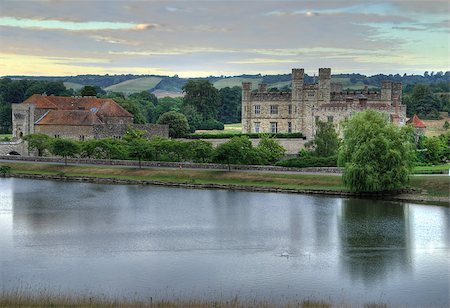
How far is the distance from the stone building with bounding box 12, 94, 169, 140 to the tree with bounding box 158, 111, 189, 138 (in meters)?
2.52

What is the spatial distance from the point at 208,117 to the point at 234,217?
57125 mm

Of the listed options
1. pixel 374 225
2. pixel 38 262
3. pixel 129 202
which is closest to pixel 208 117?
pixel 129 202

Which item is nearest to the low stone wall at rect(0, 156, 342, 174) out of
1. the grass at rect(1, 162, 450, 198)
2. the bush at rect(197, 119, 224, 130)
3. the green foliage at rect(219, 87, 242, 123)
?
the grass at rect(1, 162, 450, 198)

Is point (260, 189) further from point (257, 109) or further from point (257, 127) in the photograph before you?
point (257, 109)

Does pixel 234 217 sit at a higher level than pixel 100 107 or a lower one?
lower

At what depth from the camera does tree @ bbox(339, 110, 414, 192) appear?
134 ft

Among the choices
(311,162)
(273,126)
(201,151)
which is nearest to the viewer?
(311,162)

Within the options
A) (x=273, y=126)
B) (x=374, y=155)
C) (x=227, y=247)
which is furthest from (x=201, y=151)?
(x=227, y=247)

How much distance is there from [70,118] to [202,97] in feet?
100

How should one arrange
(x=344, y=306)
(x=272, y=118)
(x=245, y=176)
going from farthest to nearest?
(x=272, y=118) < (x=245, y=176) < (x=344, y=306)

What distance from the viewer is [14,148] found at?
62.5 m

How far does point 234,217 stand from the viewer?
35188 mm

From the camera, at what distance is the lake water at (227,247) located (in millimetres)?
23062

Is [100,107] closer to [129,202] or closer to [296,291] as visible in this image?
[129,202]
